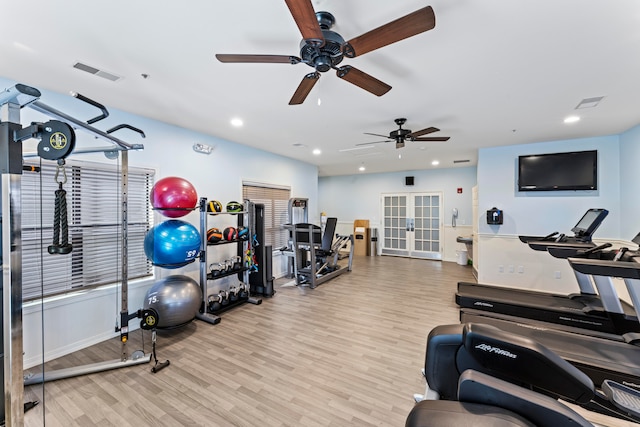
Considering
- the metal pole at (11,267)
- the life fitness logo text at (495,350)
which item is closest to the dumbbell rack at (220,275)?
the metal pole at (11,267)

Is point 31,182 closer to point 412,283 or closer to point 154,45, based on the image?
point 154,45

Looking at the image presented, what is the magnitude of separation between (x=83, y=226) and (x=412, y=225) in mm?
7834

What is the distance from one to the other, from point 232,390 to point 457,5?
3.28 metres

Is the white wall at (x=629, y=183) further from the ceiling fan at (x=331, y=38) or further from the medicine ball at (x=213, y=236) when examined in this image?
the medicine ball at (x=213, y=236)

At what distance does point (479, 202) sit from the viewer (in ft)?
17.7

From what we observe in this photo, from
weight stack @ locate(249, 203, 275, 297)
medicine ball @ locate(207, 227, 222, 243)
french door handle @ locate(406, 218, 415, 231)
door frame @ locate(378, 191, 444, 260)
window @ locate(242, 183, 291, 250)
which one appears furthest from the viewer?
french door handle @ locate(406, 218, 415, 231)

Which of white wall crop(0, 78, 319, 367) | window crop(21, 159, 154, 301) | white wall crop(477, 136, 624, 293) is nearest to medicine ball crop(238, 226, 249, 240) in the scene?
white wall crop(0, 78, 319, 367)

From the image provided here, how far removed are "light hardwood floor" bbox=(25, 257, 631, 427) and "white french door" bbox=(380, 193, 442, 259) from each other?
4189 millimetres

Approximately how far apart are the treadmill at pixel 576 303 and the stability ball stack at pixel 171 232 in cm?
382

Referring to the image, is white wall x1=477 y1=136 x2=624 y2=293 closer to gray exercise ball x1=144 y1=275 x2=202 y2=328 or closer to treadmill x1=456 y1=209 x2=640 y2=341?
treadmill x1=456 y1=209 x2=640 y2=341

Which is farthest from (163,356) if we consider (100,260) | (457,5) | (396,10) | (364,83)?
(457,5)

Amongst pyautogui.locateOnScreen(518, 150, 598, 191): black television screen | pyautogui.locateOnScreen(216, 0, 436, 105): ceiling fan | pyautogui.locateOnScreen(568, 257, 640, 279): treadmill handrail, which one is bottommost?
pyautogui.locateOnScreen(568, 257, 640, 279): treadmill handrail

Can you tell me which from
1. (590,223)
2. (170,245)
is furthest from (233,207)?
(590,223)

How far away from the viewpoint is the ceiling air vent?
223cm
